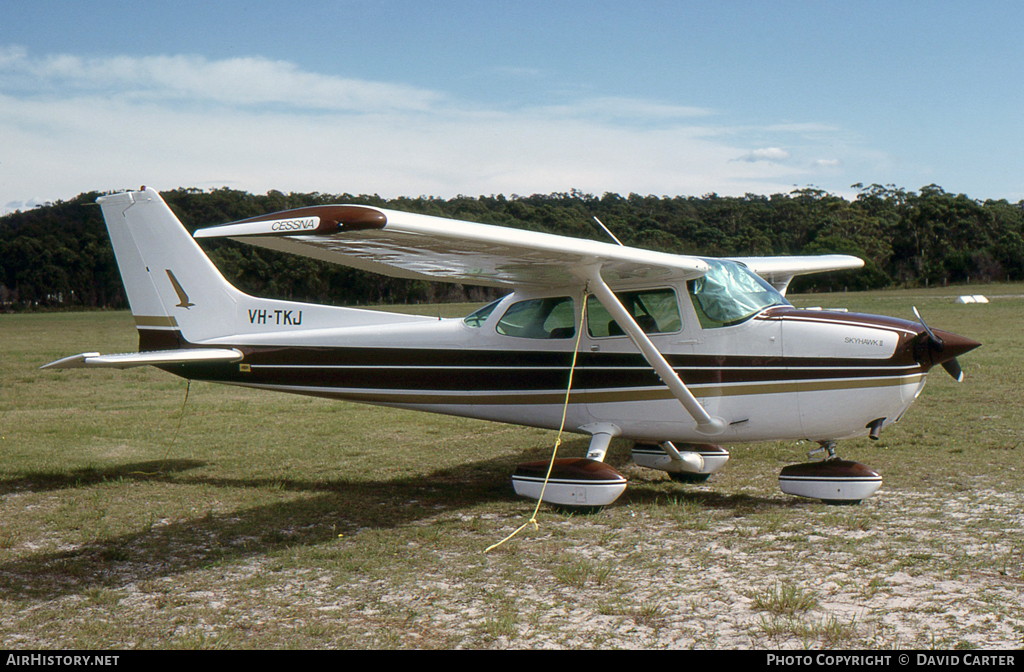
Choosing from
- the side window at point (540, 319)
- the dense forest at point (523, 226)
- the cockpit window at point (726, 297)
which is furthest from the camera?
the dense forest at point (523, 226)

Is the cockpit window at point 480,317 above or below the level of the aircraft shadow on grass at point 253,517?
above

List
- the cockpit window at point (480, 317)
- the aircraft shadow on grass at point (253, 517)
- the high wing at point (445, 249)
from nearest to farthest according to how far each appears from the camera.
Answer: the high wing at point (445, 249) < the aircraft shadow on grass at point (253, 517) < the cockpit window at point (480, 317)

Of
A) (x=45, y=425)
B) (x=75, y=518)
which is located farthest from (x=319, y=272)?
(x=75, y=518)

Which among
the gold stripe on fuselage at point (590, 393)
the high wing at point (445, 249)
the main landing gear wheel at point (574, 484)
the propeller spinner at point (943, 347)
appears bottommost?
the main landing gear wheel at point (574, 484)

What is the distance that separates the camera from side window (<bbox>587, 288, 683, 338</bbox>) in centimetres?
694

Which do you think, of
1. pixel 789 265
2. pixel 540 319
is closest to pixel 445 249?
pixel 540 319

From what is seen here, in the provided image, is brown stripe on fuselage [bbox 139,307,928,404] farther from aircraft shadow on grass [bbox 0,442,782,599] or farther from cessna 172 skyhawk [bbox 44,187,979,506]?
aircraft shadow on grass [bbox 0,442,782,599]

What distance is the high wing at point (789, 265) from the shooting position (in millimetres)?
9930

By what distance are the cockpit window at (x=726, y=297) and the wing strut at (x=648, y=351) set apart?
57cm

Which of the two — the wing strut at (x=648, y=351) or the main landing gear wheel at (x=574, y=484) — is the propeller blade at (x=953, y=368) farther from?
the main landing gear wheel at (x=574, y=484)

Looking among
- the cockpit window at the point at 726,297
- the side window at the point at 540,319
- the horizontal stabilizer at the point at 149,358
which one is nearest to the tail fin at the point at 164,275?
the horizontal stabilizer at the point at 149,358

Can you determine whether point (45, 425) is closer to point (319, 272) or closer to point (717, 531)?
point (717, 531)

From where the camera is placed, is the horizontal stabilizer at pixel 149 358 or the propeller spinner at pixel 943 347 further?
the horizontal stabilizer at pixel 149 358

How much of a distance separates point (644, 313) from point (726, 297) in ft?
2.36
